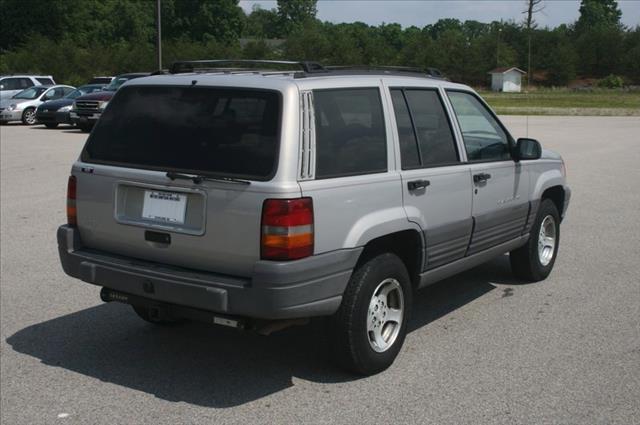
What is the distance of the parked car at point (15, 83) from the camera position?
32.3m

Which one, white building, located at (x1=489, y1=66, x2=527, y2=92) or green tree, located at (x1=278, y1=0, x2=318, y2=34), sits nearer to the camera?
white building, located at (x1=489, y1=66, x2=527, y2=92)

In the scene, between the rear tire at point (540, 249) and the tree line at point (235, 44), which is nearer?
the rear tire at point (540, 249)

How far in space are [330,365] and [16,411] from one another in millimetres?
1924

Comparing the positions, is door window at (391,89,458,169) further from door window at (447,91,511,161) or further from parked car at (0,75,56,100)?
parked car at (0,75,56,100)

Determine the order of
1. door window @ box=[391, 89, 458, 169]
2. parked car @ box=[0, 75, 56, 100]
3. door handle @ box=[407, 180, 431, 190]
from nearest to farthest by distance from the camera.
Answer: door handle @ box=[407, 180, 431, 190] → door window @ box=[391, 89, 458, 169] → parked car @ box=[0, 75, 56, 100]

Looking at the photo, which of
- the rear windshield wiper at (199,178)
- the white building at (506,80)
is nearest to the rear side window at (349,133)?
the rear windshield wiper at (199,178)

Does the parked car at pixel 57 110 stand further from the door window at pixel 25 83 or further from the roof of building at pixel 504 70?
the roof of building at pixel 504 70

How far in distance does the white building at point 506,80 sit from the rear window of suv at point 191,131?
77.6m

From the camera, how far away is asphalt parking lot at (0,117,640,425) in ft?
14.9

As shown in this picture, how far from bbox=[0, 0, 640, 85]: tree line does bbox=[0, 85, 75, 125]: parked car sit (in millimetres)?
24557

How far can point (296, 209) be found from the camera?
4.39 meters

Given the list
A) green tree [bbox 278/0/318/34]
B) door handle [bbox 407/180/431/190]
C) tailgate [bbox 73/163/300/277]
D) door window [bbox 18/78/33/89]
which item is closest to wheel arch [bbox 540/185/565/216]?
door handle [bbox 407/180/431/190]

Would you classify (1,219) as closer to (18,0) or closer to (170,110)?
(170,110)

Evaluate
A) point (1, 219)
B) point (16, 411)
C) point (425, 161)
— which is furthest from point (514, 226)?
point (1, 219)
